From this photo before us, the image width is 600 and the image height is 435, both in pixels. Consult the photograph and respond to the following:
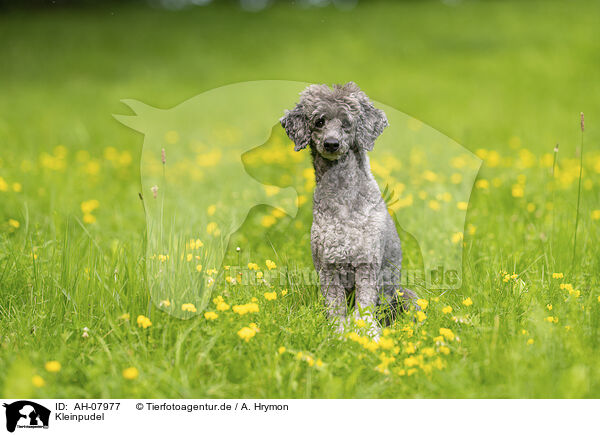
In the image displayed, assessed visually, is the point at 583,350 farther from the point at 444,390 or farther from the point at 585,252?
the point at 585,252

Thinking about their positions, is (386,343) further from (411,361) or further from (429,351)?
(429,351)

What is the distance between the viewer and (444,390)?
296 centimetres

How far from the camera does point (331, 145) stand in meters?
3.22

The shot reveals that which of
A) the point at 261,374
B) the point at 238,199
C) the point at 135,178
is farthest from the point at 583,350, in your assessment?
the point at 135,178

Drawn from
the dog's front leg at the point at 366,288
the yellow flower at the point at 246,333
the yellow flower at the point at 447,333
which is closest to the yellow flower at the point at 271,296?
the yellow flower at the point at 246,333

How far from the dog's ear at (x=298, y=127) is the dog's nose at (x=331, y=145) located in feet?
0.65

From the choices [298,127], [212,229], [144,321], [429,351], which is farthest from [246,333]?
[212,229]

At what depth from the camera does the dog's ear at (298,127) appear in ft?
11.2

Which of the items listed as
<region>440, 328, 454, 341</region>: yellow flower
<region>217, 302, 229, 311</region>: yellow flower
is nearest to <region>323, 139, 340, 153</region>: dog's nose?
<region>217, 302, 229, 311</region>: yellow flower

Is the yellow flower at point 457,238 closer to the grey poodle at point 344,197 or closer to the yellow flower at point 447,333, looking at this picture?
the grey poodle at point 344,197

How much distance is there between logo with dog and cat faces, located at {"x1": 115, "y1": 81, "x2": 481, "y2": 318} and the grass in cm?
8

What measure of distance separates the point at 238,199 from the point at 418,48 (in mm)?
13448

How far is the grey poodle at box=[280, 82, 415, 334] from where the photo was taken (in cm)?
335

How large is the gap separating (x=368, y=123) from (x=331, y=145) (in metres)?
0.35
